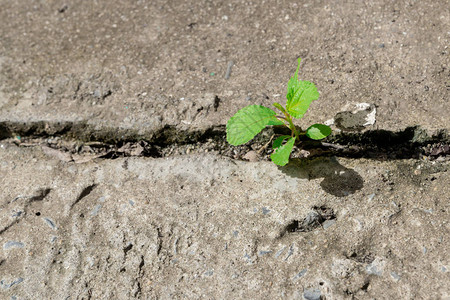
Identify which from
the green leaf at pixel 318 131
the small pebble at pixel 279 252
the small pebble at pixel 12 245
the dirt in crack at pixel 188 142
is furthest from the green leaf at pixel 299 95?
the small pebble at pixel 12 245

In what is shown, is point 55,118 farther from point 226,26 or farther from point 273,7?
point 273,7

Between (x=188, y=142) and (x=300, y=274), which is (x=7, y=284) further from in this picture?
(x=300, y=274)

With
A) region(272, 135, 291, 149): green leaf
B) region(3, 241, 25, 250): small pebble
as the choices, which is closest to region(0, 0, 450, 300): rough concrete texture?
region(3, 241, 25, 250): small pebble

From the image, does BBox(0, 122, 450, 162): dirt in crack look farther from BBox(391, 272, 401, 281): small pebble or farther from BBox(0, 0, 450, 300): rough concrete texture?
BBox(391, 272, 401, 281): small pebble

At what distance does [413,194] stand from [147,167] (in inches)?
44.6

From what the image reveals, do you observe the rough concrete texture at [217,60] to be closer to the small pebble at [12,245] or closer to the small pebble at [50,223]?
the small pebble at [50,223]

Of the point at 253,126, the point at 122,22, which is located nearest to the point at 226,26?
the point at 122,22

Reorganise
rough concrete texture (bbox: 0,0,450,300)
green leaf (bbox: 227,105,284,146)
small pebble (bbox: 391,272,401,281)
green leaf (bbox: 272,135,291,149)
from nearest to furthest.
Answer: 1. small pebble (bbox: 391,272,401,281)
2. rough concrete texture (bbox: 0,0,450,300)
3. green leaf (bbox: 227,105,284,146)
4. green leaf (bbox: 272,135,291,149)

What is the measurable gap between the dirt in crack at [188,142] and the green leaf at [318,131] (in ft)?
0.42

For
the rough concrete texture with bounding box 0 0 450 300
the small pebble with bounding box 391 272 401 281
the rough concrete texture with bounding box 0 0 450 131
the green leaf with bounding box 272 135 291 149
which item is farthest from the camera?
the rough concrete texture with bounding box 0 0 450 131

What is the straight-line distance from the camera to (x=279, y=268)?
5.12ft

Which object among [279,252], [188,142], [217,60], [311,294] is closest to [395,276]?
[311,294]

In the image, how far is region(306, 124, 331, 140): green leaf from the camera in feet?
5.70

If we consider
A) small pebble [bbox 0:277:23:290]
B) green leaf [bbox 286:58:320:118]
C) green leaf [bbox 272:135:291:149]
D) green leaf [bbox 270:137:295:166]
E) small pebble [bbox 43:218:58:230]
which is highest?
green leaf [bbox 286:58:320:118]
